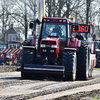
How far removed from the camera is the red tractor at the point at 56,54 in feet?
41.6

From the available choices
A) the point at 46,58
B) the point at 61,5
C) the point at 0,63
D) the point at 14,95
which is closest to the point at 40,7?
the point at 0,63

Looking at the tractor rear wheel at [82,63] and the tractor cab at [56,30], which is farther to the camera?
the tractor cab at [56,30]

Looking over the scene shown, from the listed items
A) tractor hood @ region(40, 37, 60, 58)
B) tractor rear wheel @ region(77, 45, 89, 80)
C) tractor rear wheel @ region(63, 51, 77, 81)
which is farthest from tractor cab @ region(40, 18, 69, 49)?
tractor rear wheel @ region(63, 51, 77, 81)

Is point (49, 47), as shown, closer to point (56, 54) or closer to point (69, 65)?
point (56, 54)

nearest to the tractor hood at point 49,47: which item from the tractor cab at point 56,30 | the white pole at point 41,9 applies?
the tractor cab at point 56,30

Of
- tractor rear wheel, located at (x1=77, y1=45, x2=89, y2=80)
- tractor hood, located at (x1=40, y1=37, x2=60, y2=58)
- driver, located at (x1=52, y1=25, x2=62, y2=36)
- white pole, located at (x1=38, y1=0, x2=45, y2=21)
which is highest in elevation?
white pole, located at (x1=38, y1=0, x2=45, y2=21)

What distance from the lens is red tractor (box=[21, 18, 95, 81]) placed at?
12.7 metres

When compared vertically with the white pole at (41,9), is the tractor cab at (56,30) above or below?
below

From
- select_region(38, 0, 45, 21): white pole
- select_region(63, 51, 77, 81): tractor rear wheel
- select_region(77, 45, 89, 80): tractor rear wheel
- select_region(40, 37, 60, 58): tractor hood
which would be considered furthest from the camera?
select_region(38, 0, 45, 21): white pole

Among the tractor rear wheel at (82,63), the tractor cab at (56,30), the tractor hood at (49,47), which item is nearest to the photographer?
the tractor hood at (49,47)

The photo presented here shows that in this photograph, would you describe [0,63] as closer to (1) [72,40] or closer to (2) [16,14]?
(2) [16,14]

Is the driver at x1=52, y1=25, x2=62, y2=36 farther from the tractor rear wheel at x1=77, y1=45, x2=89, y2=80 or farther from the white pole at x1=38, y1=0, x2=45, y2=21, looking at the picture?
the white pole at x1=38, y1=0, x2=45, y2=21

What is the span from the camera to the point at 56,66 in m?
12.5

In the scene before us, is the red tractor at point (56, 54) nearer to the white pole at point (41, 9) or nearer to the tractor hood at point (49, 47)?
the tractor hood at point (49, 47)
